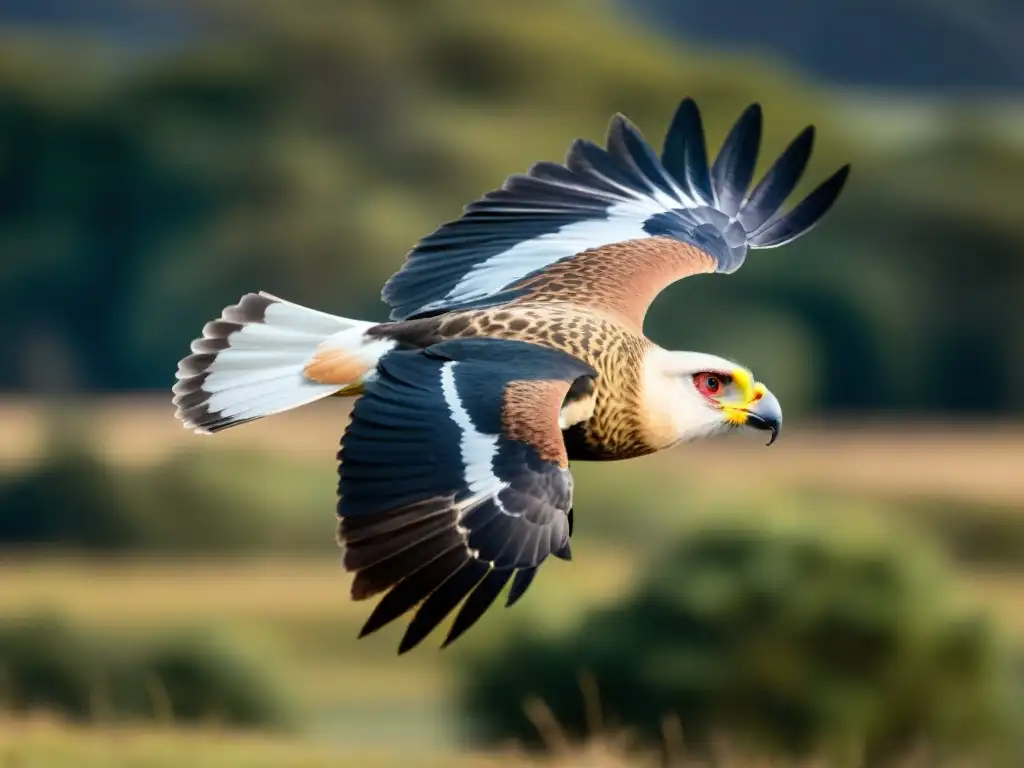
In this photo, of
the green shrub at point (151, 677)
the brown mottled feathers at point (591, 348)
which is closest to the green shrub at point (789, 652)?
the green shrub at point (151, 677)

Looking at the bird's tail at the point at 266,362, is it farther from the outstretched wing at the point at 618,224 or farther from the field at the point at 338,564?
the field at the point at 338,564

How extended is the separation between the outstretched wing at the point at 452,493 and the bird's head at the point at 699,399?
2.07 ft

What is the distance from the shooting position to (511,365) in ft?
17.6

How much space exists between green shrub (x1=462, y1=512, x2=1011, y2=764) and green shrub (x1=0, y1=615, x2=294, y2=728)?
10.1 ft

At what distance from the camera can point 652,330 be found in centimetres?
4675

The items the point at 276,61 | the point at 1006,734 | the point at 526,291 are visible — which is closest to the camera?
the point at 526,291

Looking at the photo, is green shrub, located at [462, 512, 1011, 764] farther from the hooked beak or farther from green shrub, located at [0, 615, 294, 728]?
the hooked beak

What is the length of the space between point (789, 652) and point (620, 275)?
9168mm

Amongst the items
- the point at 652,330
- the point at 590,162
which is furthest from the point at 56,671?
the point at 652,330

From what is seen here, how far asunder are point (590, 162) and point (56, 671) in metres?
12.5

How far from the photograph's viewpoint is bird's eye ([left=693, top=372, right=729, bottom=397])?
591 cm

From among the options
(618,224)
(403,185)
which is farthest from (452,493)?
(403,185)

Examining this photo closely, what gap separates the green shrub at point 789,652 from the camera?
14945 millimetres

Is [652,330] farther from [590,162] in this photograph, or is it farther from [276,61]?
[590,162]
